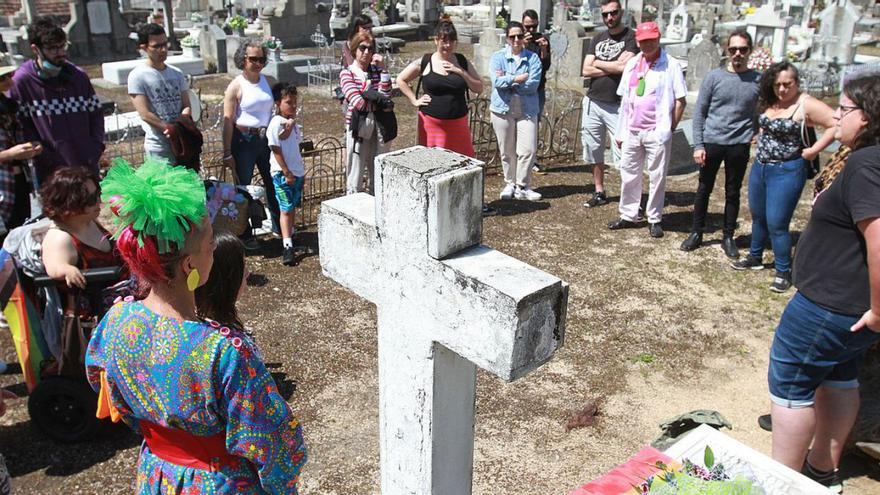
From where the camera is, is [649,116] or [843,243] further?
[649,116]

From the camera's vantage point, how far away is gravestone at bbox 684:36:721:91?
39.9 ft

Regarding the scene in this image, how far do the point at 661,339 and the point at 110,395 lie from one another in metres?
Answer: 3.80

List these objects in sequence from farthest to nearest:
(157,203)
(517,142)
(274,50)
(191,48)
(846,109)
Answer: (191,48) < (274,50) < (517,142) < (846,109) < (157,203)

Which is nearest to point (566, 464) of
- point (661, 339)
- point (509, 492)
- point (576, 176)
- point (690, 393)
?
point (509, 492)

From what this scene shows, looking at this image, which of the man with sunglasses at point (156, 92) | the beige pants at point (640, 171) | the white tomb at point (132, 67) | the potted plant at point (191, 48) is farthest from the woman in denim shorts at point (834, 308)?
the potted plant at point (191, 48)

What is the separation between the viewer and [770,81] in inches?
216

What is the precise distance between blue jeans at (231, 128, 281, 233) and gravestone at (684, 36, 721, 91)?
26.9 feet

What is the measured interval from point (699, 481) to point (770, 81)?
12.1ft

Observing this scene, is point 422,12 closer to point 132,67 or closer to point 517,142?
point 132,67

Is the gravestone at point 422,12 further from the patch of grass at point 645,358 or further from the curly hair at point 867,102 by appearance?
the curly hair at point 867,102

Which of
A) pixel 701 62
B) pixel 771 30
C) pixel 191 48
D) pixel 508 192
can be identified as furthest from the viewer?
pixel 191 48

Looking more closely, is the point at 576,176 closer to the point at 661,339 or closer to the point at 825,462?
the point at 661,339

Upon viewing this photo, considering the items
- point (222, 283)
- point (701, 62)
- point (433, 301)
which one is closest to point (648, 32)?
point (433, 301)

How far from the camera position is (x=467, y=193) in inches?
82.7
